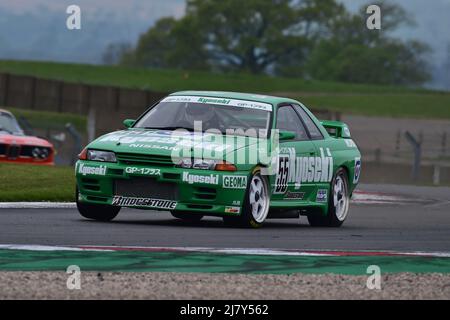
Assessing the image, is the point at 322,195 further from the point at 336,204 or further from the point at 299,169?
the point at 299,169

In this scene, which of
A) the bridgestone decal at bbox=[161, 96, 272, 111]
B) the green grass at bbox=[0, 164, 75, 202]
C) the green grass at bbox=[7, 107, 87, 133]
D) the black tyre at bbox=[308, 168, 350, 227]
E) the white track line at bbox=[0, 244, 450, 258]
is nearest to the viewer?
the white track line at bbox=[0, 244, 450, 258]

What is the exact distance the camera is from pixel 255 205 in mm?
14070

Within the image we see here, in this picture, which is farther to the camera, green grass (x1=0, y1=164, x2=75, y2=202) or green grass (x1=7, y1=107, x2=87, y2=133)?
green grass (x1=7, y1=107, x2=87, y2=133)

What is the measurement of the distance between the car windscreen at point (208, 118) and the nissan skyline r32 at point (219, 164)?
0.03 feet

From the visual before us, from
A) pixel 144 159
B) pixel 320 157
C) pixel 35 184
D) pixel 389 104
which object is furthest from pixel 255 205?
pixel 389 104

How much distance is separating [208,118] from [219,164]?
107cm

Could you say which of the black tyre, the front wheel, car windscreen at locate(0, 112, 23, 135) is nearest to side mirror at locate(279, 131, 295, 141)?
the front wheel

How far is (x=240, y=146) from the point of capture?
550 inches

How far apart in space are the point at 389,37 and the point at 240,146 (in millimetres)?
127053

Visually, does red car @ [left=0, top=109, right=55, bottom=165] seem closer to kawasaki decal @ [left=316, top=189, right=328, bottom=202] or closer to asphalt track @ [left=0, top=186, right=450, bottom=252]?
asphalt track @ [left=0, top=186, right=450, bottom=252]

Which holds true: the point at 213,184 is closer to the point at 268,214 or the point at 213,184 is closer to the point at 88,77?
the point at 268,214

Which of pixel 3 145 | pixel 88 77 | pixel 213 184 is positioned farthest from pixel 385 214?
pixel 88 77

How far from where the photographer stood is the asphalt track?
40.2 ft

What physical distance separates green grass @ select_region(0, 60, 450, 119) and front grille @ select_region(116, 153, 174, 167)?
5086 centimetres
